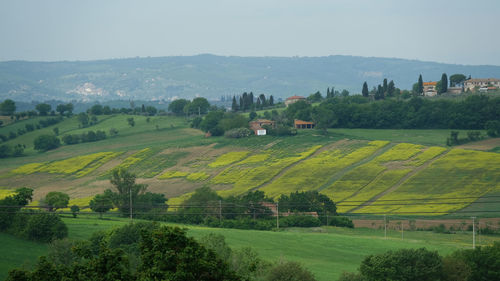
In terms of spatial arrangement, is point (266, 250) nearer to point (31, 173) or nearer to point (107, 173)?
point (107, 173)

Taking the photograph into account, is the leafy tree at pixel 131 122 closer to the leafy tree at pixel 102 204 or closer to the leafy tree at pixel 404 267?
the leafy tree at pixel 102 204

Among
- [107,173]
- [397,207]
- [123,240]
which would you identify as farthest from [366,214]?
[107,173]

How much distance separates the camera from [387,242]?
55281 mm

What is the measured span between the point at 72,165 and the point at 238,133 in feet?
113

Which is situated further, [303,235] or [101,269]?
[303,235]

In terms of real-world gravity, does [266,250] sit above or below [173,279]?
below

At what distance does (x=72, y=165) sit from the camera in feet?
398

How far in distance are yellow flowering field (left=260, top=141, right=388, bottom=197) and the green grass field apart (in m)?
27.5

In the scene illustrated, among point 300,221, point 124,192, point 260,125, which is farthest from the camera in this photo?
point 260,125

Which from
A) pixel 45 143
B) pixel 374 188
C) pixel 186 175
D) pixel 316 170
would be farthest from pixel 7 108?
pixel 374 188

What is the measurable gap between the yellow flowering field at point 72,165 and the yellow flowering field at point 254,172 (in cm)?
2967

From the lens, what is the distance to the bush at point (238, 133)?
130750 millimetres

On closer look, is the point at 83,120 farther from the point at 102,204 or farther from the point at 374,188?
the point at 374,188

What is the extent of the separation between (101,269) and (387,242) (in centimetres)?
3914
